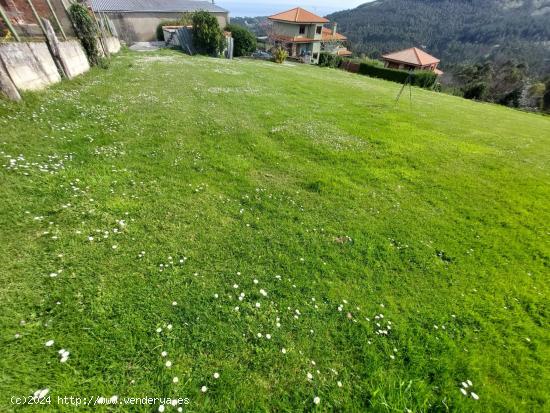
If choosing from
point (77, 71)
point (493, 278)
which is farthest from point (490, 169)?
point (77, 71)

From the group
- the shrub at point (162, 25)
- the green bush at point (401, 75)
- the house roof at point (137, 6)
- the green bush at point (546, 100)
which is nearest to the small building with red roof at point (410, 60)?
the green bush at point (401, 75)

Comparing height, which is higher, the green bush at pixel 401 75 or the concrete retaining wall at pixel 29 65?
the concrete retaining wall at pixel 29 65

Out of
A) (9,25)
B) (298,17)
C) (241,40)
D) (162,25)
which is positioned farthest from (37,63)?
(298,17)

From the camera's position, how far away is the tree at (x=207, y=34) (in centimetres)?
2869

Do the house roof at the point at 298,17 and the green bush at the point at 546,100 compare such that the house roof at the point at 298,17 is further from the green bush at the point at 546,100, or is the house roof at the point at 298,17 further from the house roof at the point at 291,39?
the green bush at the point at 546,100

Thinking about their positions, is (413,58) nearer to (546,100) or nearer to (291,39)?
(291,39)

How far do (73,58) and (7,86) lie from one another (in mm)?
6630

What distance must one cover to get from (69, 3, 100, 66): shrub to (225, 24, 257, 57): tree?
1023 inches

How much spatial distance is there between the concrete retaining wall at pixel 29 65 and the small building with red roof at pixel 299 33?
47166mm

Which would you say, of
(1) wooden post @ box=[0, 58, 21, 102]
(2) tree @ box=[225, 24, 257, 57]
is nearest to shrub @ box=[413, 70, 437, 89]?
(2) tree @ box=[225, 24, 257, 57]

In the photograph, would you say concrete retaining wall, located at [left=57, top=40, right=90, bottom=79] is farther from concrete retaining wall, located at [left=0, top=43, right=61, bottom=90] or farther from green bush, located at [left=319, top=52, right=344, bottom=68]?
green bush, located at [left=319, top=52, right=344, bottom=68]

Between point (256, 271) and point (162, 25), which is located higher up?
point (162, 25)

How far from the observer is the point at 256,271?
4824mm

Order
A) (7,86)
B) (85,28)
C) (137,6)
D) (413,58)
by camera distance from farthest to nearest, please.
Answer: (413,58), (137,6), (85,28), (7,86)
